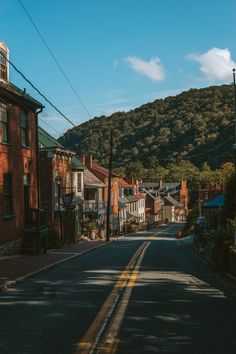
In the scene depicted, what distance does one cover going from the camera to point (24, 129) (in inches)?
1012

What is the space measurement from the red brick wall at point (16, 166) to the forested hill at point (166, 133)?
3061 cm

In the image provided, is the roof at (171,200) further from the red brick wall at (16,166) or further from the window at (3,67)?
the window at (3,67)

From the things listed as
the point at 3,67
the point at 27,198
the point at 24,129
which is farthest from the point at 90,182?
the point at 3,67

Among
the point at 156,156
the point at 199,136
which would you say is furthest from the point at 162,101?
the point at 199,136

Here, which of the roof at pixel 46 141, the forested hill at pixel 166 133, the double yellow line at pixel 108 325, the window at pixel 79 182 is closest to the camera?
the double yellow line at pixel 108 325

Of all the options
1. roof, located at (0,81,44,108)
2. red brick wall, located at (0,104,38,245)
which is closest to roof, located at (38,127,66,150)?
roof, located at (0,81,44,108)

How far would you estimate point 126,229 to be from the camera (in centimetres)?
8006

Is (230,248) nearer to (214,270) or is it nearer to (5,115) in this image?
(214,270)

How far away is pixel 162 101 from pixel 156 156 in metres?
34.5

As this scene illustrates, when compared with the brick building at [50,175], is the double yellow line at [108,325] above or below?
below

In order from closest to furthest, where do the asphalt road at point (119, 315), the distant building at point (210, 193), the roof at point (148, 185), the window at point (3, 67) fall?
the asphalt road at point (119, 315)
the window at point (3, 67)
the distant building at point (210, 193)
the roof at point (148, 185)

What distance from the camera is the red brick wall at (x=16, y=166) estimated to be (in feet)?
73.9

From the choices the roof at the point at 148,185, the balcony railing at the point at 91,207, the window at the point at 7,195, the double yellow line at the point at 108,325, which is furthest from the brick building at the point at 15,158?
the roof at the point at 148,185

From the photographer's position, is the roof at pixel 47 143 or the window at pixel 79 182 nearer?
the roof at pixel 47 143
